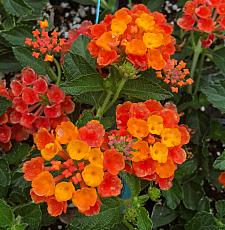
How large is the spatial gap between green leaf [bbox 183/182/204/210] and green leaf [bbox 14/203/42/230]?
46cm

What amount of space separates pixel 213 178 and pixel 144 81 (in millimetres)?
485

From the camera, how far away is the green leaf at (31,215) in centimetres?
137

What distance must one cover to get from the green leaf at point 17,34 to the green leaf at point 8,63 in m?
0.08

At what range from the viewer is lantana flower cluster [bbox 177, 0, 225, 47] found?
1.48 meters

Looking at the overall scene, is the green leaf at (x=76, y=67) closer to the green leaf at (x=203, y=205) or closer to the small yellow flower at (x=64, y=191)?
the small yellow flower at (x=64, y=191)

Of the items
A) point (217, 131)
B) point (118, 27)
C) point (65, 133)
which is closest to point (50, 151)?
point (65, 133)

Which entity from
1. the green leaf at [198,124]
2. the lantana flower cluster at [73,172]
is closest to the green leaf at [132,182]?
the lantana flower cluster at [73,172]

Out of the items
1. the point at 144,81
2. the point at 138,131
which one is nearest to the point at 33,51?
the point at 144,81

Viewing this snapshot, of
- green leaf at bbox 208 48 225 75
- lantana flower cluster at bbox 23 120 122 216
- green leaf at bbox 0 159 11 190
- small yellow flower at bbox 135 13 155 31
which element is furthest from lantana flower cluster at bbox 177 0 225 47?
green leaf at bbox 0 159 11 190

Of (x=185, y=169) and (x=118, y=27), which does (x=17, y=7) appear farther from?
(x=185, y=169)

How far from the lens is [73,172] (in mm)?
1175

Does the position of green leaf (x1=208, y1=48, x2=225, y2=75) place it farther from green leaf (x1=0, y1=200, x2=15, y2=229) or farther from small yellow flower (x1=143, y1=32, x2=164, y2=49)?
Result: green leaf (x1=0, y1=200, x2=15, y2=229)

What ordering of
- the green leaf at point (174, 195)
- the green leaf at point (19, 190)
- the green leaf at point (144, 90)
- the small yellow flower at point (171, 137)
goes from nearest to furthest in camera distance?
1. the small yellow flower at point (171, 137)
2. the green leaf at point (144, 90)
3. the green leaf at point (19, 190)
4. the green leaf at point (174, 195)

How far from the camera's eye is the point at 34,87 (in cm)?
147
